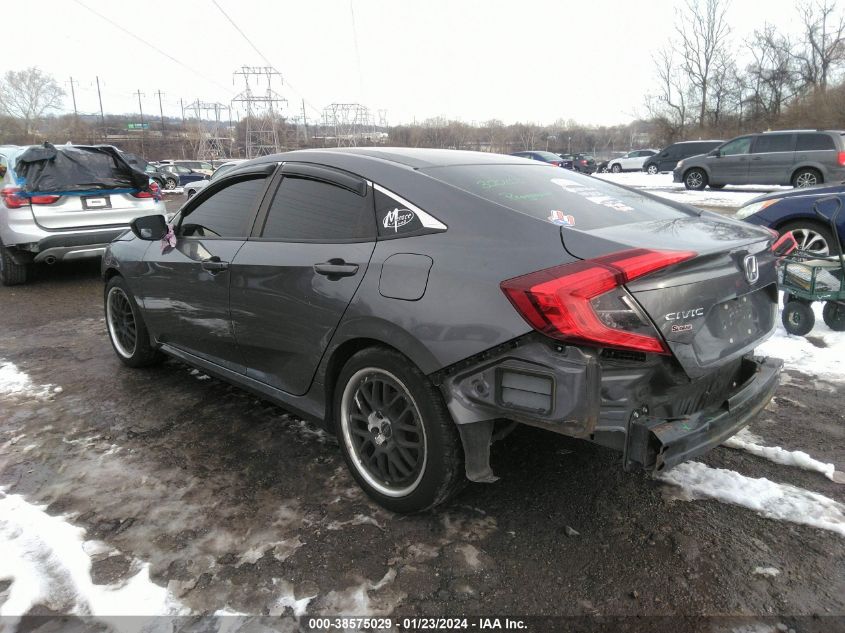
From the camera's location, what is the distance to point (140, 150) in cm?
6278

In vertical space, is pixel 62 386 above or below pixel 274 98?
below

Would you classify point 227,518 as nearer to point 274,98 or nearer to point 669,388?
point 669,388

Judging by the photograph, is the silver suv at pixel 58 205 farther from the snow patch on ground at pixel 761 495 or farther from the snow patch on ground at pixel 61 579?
the snow patch on ground at pixel 761 495

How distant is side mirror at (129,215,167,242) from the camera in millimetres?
3982

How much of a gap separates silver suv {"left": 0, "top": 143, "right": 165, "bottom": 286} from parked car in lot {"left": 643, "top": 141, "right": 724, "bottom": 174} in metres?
26.8

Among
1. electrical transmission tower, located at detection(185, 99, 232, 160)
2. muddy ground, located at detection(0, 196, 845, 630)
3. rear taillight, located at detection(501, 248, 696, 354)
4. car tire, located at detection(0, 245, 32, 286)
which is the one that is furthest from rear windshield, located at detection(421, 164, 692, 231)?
electrical transmission tower, located at detection(185, 99, 232, 160)

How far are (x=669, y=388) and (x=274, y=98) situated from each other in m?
77.2

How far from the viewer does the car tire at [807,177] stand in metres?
16.8

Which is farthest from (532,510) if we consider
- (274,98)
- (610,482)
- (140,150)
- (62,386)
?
(274,98)

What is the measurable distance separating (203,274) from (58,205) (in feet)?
17.3

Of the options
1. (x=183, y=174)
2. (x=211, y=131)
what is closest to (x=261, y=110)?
(x=211, y=131)

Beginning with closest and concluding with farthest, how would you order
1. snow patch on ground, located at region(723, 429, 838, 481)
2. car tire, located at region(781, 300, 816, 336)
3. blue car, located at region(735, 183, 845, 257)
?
snow patch on ground, located at region(723, 429, 838, 481) → car tire, located at region(781, 300, 816, 336) → blue car, located at region(735, 183, 845, 257)

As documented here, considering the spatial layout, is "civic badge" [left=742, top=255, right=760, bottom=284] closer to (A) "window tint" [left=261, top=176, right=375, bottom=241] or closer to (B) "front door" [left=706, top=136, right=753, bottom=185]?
(A) "window tint" [left=261, top=176, right=375, bottom=241]

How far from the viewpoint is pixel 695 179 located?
66.6 feet
